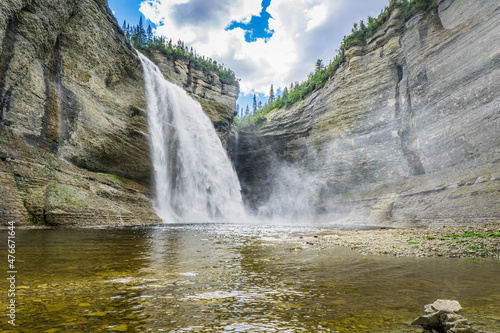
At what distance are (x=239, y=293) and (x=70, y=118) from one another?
19.0 m

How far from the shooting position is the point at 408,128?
24.1 meters

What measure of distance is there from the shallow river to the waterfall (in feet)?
61.2

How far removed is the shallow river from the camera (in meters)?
1.81

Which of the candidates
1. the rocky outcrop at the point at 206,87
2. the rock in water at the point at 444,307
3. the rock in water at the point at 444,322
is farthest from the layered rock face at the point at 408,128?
the rock in water at the point at 444,322

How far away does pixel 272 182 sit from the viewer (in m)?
38.6

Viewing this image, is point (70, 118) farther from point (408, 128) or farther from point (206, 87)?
point (206, 87)

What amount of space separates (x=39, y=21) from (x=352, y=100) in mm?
27402

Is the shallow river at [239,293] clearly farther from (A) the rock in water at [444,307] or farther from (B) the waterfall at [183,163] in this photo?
(B) the waterfall at [183,163]

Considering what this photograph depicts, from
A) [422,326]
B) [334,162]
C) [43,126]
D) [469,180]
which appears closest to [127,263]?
[422,326]

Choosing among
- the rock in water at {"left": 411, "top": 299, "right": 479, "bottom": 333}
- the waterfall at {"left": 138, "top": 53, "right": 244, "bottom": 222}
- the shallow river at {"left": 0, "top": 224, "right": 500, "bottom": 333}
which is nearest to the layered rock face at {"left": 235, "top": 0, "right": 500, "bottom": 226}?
the waterfall at {"left": 138, "top": 53, "right": 244, "bottom": 222}

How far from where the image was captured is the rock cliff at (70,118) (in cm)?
1248

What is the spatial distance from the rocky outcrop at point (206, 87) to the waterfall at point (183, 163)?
7.85m

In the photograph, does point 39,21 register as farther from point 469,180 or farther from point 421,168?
point 421,168

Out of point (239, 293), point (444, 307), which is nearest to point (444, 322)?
point (444, 307)
